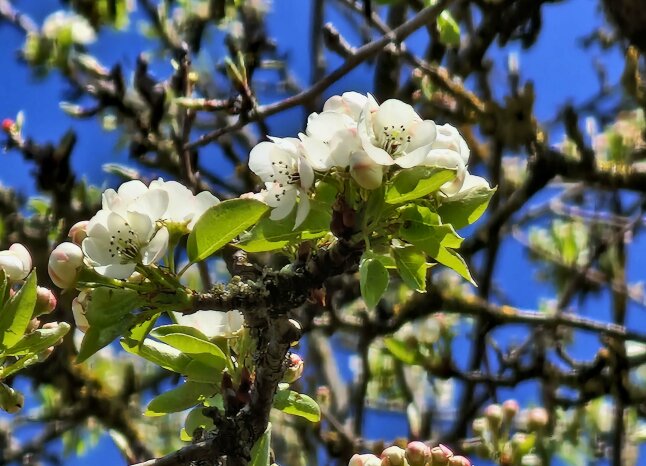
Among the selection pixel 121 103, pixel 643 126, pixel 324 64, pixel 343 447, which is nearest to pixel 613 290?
pixel 643 126

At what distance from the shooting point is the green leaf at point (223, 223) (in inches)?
50.1

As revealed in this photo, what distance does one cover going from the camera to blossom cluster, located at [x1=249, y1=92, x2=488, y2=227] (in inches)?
49.0

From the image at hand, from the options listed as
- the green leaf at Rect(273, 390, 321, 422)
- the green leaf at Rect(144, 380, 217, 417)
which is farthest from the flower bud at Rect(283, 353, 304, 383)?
the green leaf at Rect(144, 380, 217, 417)

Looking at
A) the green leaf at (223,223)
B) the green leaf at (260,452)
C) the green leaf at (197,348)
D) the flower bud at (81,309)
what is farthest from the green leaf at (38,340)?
the green leaf at (260,452)

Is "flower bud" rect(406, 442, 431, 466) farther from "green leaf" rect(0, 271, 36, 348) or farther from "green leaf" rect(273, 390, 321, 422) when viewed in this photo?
"green leaf" rect(0, 271, 36, 348)

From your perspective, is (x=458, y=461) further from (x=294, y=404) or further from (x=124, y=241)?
(x=124, y=241)

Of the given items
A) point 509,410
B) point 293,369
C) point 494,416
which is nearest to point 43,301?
point 293,369

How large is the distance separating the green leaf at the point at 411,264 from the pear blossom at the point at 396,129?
0.49 ft

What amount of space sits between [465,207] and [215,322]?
0.49 meters

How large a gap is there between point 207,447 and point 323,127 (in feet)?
1.79

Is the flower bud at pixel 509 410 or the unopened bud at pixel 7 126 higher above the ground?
the unopened bud at pixel 7 126

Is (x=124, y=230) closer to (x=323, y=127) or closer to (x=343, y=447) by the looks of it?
(x=323, y=127)

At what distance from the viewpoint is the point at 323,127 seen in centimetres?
128

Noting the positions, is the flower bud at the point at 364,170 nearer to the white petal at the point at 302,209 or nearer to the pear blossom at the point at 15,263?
the white petal at the point at 302,209
